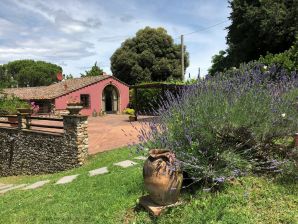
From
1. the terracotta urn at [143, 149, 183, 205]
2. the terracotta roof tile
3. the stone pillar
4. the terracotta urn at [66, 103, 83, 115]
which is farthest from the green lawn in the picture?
the terracotta roof tile

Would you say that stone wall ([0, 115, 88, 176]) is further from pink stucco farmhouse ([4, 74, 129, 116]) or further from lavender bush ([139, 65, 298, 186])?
pink stucco farmhouse ([4, 74, 129, 116])

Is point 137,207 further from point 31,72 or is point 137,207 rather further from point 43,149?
point 31,72

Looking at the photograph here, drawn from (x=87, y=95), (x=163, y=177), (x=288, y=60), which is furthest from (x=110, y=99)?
(x=163, y=177)

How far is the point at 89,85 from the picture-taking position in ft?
101

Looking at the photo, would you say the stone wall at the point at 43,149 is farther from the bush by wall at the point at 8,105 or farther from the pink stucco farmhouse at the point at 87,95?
the pink stucco farmhouse at the point at 87,95

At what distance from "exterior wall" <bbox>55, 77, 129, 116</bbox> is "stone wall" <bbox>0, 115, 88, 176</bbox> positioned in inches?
532

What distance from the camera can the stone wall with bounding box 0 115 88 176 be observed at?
1196cm

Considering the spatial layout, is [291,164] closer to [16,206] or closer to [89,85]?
[16,206]

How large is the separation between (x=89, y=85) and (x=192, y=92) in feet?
85.3

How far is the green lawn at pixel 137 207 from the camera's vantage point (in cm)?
426

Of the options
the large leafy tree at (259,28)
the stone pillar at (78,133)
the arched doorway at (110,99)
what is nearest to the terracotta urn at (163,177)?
the stone pillar at (78,133)

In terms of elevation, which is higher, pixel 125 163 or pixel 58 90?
pixel 58 90

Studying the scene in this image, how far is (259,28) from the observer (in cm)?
2491

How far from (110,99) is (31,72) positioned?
2828 centimetres
